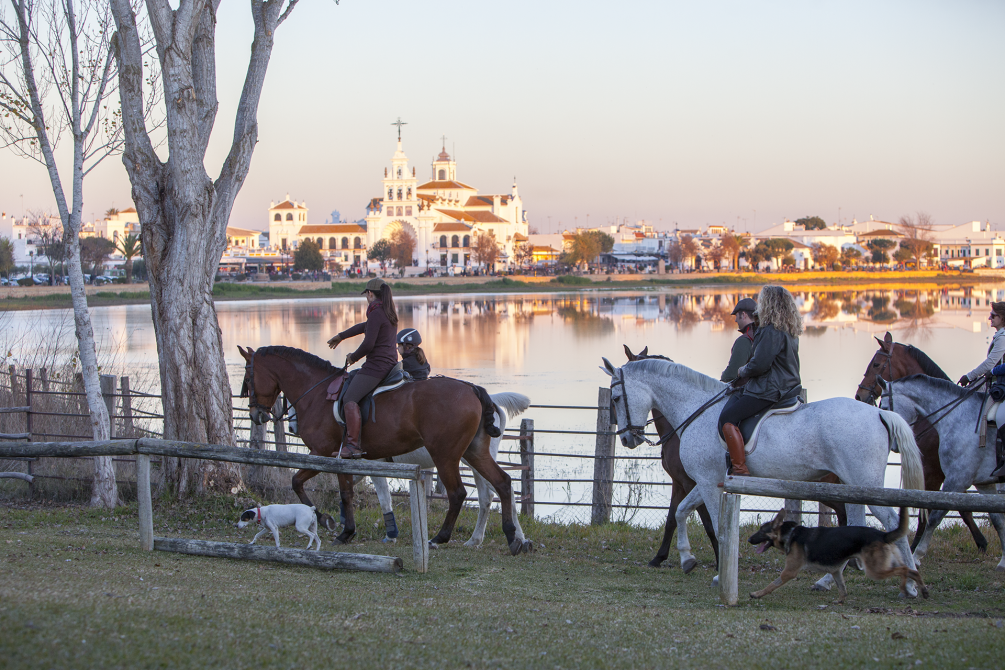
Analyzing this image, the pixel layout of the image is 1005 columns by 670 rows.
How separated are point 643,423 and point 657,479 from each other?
5826mm

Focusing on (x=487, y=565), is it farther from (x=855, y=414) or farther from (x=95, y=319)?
(x=95, y=319)

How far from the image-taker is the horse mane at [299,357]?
334 inches

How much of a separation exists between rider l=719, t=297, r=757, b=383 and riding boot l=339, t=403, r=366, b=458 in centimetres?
323

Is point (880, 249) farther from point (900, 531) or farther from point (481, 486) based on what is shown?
point (900, 531)

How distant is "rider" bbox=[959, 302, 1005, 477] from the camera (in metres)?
7.13

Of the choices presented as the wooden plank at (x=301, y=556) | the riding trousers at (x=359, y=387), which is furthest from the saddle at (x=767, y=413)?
the riding trousers at (x=359, y=387)

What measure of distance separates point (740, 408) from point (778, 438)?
1.14 feet

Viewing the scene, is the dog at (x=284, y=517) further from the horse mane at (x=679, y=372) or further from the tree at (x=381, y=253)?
the tree at (x=381, y=253)

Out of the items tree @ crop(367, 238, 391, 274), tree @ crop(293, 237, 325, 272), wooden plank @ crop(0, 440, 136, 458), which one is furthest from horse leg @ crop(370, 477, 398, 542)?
tree @ crop(367, 238, 391, 274)

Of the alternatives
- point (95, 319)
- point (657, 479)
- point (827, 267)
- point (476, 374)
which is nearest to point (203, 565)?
point (657, 479)

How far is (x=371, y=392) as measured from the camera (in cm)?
793

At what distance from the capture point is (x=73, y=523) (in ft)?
28.4

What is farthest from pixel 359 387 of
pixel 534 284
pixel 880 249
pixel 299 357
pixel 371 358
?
pixel 880 249

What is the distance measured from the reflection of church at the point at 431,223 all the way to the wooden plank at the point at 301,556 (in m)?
128
